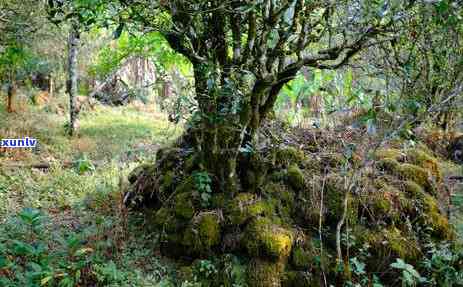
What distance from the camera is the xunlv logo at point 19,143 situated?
29.4 ft

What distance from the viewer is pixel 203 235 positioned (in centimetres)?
454

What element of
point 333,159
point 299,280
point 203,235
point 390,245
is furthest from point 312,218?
point 203,235

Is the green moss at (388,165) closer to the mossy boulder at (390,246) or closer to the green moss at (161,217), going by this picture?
the mossy boulder at (390,246)

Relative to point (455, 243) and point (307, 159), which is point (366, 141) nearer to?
point (307, 159)

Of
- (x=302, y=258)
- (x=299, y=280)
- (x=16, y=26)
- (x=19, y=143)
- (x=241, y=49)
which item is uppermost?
(x=16, y=26)

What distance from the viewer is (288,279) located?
434 cm

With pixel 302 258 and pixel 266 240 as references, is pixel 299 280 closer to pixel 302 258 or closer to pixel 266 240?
pixel 302 258

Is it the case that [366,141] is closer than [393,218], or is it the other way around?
[393,218]

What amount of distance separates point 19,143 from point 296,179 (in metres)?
6.79

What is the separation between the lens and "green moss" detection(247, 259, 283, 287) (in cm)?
424

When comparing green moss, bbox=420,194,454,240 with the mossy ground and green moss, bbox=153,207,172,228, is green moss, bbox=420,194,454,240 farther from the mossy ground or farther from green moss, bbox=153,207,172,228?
green moss, bbox=153,207,172,228

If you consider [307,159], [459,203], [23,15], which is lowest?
[459,203]

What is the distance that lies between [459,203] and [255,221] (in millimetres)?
3239

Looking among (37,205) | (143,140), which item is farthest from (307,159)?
(143,140)
